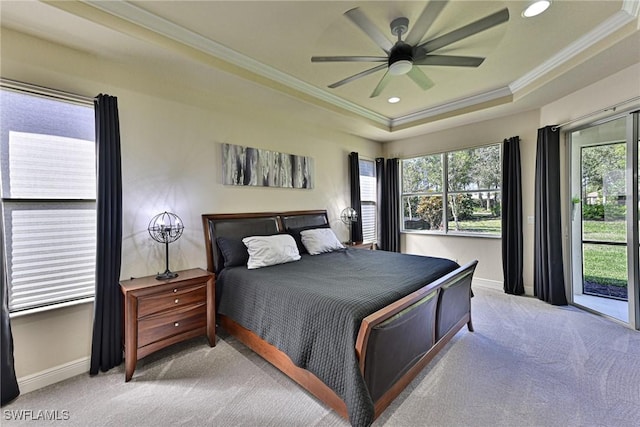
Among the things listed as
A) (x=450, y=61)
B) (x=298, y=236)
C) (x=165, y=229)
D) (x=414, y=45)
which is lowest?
(x=298, y=236)

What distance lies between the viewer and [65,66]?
2.27 meters

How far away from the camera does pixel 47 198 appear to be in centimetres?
217

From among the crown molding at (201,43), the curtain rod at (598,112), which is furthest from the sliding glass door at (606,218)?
the crown molding at (201,43)

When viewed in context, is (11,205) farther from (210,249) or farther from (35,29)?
(210,249)

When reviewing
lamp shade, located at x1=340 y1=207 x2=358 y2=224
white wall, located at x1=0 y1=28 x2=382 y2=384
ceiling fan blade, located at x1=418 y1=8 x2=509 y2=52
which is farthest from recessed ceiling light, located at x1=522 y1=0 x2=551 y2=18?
lamp shade, located at x1=340 y1=207 x2=358 y2=224

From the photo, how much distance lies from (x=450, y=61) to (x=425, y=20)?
53cm

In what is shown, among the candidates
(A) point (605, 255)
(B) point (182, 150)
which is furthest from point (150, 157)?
(A) point (605, 255)

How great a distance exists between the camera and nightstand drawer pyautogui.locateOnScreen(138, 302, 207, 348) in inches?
89.2

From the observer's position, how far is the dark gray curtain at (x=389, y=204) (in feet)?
17.7

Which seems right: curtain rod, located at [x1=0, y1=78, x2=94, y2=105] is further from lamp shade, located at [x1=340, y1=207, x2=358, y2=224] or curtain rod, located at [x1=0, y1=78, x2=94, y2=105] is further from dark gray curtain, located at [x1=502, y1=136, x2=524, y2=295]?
dark gray curtain, located at [x1=502, y1=136, x2=524, y2=295]

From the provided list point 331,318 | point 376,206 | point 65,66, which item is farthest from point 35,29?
point 376,206

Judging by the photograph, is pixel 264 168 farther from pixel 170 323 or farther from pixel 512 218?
pixel 512 218

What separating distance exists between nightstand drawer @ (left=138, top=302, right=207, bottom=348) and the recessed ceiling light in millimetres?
3744

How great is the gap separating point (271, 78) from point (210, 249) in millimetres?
2077
